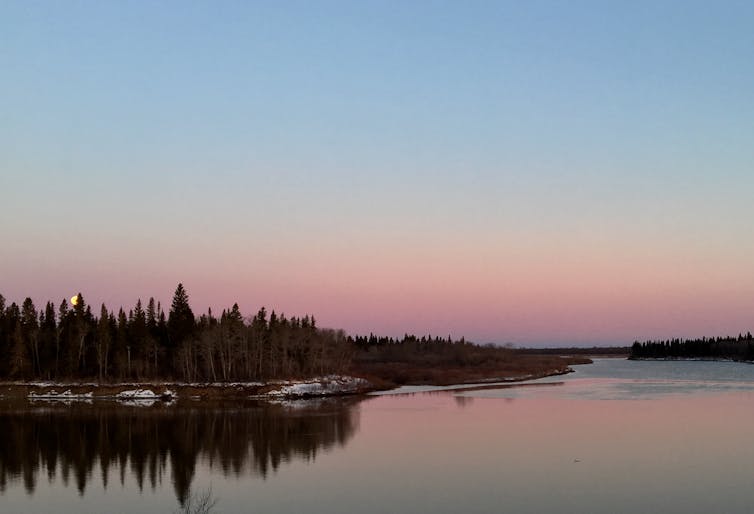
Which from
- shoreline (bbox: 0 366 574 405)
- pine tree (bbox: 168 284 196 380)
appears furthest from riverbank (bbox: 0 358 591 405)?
pine tree (bbox: 168 284 196 380)

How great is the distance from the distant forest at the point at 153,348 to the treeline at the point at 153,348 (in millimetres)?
113

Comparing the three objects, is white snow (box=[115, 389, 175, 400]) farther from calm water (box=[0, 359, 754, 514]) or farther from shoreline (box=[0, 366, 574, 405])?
calm water (box=[0, 359, 754, 514])

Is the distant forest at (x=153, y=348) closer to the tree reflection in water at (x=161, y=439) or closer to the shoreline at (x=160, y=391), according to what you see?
the shoreline at (x=160, y=391)

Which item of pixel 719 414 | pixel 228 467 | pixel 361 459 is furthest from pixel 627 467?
pixel 719 414

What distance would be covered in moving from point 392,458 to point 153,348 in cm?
6542

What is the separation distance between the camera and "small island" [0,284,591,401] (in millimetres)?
82250

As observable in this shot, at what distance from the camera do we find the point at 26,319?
322ft

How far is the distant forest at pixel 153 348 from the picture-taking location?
9012 cm

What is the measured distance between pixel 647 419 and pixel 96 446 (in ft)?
122

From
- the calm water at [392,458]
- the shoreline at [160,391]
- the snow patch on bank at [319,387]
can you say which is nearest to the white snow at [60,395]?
the shoreline at [160,391]

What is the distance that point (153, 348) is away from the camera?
311 ft

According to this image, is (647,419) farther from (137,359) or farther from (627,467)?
(137,359)

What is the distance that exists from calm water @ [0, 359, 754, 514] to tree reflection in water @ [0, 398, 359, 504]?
5.0 inches

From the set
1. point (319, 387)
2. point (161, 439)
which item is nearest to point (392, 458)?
point (161, 439)
